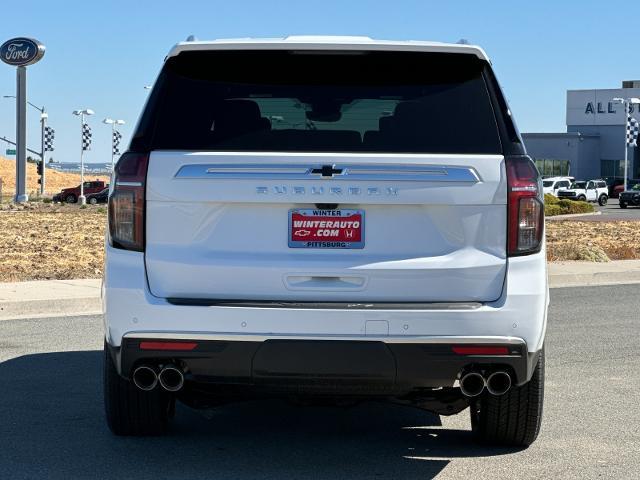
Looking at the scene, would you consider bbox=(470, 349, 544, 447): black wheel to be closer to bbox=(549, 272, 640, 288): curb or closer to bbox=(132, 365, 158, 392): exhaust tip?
bbox=(132, 365, 158, 392): exhaust tip

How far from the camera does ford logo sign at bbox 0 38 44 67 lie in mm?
65750

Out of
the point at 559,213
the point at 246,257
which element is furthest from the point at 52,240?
the point at 559,213

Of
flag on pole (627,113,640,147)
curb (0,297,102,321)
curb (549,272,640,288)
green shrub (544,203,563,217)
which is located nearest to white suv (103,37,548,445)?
curb (0,297,102,321)

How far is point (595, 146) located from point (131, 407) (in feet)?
342

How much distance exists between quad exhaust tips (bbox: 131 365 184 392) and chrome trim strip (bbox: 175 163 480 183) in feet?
3.10

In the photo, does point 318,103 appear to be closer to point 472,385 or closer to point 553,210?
point 472,385

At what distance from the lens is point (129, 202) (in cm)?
553

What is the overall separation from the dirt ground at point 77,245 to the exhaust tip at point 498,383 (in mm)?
11711

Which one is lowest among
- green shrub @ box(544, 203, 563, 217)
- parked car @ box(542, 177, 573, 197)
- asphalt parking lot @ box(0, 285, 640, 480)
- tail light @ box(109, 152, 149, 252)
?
asphalt parking lot @ box(0, 285, 640, 480)

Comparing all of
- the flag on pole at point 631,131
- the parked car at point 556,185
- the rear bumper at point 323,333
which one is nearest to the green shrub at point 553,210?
the parked car at point 556,185

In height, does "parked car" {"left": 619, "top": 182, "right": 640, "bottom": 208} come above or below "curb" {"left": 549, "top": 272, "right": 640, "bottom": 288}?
above

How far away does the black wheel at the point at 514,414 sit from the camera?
606 centimetres

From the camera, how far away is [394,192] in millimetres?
5430

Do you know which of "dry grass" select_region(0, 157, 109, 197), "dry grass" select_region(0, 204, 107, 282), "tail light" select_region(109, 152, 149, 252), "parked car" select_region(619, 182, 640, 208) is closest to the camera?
"tail light" select_region(109, 152, 149, 252)
